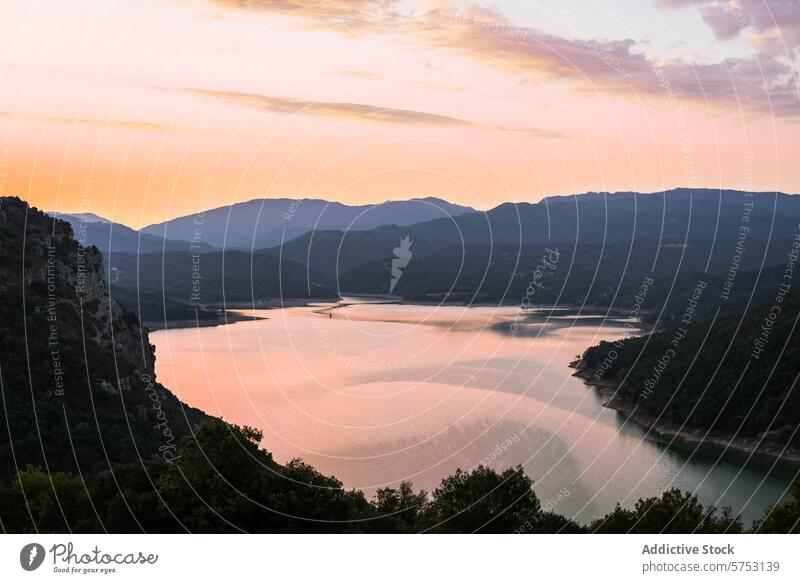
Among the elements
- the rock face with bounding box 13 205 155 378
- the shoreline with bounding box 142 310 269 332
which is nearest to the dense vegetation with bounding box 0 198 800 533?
the rock face with bounding box 13 205 155 378

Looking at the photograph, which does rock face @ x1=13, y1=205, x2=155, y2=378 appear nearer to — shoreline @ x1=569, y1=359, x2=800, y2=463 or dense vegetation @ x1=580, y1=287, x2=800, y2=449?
shoreline @ x1=569, y1=359, x2=800, y2=463

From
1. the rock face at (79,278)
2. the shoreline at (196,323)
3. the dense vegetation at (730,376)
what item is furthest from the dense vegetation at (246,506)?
the shoreline at (196,323)

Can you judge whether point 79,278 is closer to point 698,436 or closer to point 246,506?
point 246,506

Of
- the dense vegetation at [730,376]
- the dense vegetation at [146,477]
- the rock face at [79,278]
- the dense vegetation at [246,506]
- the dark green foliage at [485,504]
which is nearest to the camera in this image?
the dense vegetation at [246,506]

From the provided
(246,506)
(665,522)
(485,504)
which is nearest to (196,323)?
(485,504)

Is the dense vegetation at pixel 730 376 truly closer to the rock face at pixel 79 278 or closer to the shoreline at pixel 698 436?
the shoreline at pixel 698 436
